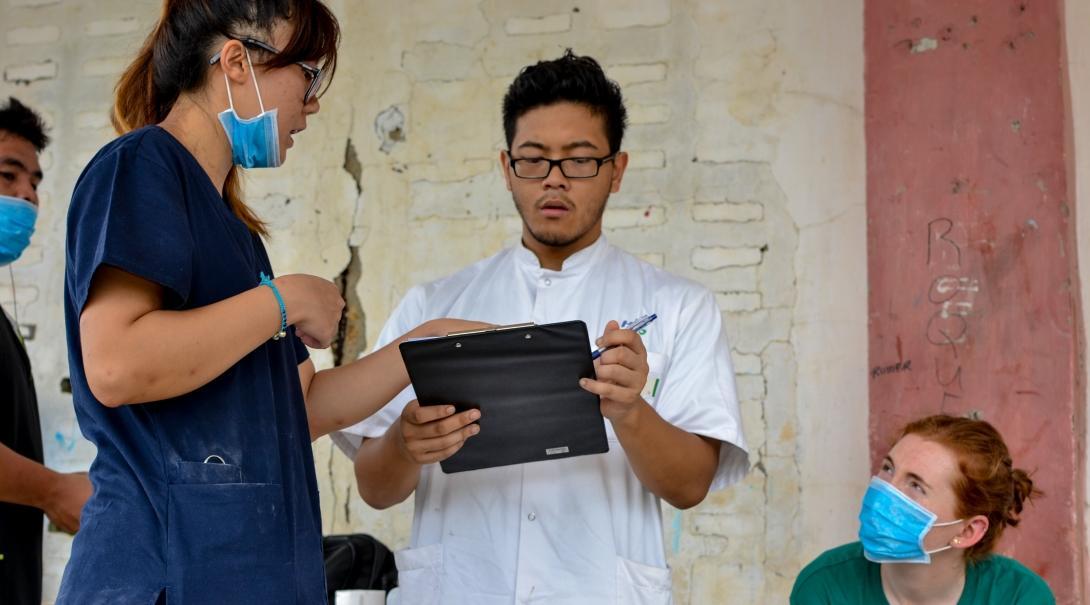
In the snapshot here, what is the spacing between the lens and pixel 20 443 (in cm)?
289

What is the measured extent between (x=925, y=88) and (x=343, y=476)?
239cm

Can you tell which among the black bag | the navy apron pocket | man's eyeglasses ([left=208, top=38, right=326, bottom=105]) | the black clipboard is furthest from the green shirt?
man's eyeglasses ([left=208, top=38, right=326, bottom=105])

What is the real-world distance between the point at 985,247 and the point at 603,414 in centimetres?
182

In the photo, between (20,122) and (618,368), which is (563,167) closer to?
(618,368)

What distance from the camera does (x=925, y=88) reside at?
3.64 m

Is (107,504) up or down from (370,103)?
down

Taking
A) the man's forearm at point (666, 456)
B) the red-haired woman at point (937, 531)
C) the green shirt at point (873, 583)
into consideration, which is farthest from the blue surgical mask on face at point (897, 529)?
the man's forearm at point (666, 456)

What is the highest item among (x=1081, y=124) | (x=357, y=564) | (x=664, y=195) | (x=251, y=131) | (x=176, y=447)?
(x=1081, y=124)

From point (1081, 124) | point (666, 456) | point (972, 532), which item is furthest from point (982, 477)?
point (1081, 124)

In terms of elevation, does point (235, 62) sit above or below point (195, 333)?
above

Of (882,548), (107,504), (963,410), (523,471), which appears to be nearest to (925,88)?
(963,410)

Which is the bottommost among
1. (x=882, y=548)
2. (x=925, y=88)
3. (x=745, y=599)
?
(x=745, y=599)

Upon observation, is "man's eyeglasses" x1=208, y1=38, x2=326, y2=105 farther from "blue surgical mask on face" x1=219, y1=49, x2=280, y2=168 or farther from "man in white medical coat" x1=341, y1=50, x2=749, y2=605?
"man in white medical coat" x1=341, y1=50, x2=749, y2=605

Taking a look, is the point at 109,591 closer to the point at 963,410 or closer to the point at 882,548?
the point at 882,548
